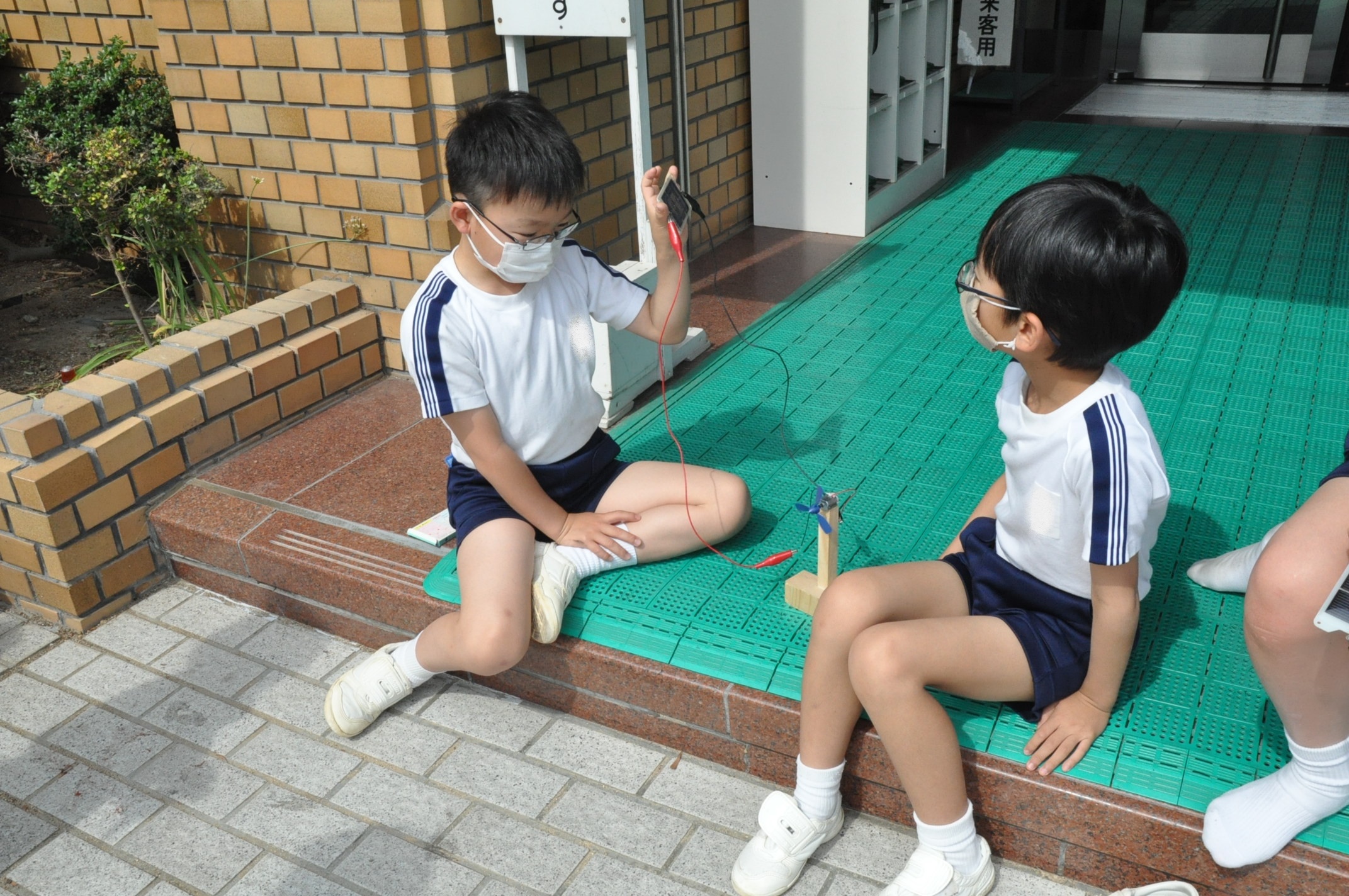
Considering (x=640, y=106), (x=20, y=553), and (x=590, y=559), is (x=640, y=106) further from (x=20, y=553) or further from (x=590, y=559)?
(x=20, y=553)

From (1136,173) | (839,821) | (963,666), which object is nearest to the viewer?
(963,666)

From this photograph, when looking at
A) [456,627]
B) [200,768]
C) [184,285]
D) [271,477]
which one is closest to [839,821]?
[456,627]

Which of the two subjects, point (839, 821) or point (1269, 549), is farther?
point (839, 821)

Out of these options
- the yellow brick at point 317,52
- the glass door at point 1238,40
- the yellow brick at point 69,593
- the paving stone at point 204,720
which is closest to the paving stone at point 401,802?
the paving stone at point 204,720

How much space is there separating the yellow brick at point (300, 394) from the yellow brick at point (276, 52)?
3.17 feet

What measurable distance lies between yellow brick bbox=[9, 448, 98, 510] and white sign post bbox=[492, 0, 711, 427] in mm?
1310

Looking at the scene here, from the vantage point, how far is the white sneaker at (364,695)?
89.8 inches

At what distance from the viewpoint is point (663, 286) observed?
7.90ft

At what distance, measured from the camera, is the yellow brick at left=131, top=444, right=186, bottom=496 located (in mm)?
2816

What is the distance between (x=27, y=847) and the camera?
6.79 ft

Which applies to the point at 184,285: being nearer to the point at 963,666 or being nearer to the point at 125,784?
the point at 125,784

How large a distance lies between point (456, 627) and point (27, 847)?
3.00ft

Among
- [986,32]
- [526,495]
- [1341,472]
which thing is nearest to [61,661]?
[526,495]

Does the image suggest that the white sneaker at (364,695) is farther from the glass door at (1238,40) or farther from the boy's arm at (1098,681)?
the glass door at (1238,40)
